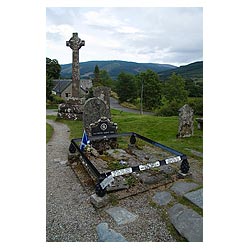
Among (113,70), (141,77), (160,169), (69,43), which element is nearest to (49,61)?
(141,77)

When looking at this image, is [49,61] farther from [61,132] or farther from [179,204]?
[179,204]

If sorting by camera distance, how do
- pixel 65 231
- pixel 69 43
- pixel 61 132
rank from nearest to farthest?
pixel 65 231 → pixel 61 132 → pixel 69 43

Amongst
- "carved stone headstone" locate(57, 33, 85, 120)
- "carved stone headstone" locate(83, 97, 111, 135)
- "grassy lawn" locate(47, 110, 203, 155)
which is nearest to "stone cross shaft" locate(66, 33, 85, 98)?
"carved stone headstone" locate(57, 33, 85, 120)

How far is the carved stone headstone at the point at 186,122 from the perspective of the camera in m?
9.45

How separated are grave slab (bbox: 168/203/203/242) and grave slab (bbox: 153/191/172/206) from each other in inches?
9.1

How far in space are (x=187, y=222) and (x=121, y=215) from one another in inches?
42.6

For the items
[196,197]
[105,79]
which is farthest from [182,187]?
[105,79]

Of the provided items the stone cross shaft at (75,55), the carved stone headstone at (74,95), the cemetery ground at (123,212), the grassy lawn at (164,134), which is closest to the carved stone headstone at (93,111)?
the grassy lawn at (164,134)

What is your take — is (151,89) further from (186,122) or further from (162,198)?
(162,198)

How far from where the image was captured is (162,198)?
420cm

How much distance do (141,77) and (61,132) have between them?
86.5 feet

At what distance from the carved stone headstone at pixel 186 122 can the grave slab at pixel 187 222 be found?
19.8 feet

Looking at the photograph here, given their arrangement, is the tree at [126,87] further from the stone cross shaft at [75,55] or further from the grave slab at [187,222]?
the grave slab at [187,222]
